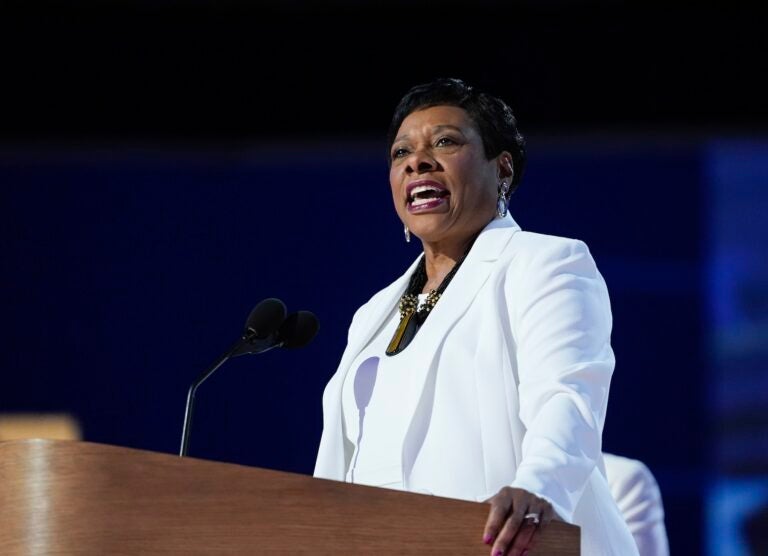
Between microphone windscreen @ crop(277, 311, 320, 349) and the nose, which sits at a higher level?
the nose

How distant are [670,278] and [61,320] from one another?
2.19 metres

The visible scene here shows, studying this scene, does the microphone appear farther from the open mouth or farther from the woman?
the open mouth

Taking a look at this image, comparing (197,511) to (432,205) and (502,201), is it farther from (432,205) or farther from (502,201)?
(502,201)

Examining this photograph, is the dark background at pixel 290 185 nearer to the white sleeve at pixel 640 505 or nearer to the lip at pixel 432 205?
the white sleeve at pixel 640 505

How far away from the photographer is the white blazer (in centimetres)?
191

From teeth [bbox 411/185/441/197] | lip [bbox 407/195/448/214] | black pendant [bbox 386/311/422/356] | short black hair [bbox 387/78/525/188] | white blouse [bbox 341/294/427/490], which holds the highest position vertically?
short black hair [bbox 387/78/525/188]

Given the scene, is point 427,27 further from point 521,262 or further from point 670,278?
point 521,262

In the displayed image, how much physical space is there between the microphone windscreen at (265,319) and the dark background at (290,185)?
6.89 feet

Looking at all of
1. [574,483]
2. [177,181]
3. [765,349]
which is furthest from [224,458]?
[574,483]

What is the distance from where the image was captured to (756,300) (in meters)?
4.31

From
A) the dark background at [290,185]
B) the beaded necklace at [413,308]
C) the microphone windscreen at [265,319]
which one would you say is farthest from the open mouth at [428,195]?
the dark background at [290,185]

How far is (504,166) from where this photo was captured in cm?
259

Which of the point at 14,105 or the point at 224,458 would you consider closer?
the point at 224,458

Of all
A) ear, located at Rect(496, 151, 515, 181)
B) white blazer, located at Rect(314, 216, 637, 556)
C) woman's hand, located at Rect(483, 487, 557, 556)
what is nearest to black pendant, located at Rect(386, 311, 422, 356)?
white blazer, located at Rect(314, 216, 637, 556)
